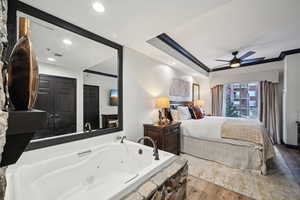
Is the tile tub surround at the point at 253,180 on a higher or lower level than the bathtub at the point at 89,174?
lower

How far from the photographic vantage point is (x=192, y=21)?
2.07 meters

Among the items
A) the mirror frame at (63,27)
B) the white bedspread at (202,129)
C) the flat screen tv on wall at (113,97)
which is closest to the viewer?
the mirror frame at (63,27)

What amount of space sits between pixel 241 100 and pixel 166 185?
4.90 m

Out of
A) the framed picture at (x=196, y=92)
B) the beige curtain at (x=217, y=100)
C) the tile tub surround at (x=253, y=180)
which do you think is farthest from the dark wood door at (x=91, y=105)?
the beige curtain at (x=217, y=100)

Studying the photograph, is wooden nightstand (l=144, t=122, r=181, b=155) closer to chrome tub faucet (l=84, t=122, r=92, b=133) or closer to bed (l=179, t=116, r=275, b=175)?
bed (l=179, t=116, r=275, b=175)

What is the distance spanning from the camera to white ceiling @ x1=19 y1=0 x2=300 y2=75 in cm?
145

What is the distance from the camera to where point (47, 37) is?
67.2 inches

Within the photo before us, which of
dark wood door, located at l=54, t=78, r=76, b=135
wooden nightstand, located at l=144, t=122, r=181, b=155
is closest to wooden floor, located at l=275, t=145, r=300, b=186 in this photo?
wooden nightstand, located at l=144, t=122, r=181, b=155

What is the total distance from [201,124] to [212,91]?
285 cm

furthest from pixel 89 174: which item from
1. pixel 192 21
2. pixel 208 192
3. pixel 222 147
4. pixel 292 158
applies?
pixel 292 158

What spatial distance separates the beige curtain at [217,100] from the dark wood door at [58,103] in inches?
194

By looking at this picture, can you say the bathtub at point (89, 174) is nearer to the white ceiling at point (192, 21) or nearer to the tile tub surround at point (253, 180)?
the tile tub surround at point (253, 180)

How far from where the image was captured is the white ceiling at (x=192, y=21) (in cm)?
145

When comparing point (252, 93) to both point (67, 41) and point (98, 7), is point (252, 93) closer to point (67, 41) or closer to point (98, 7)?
point (98, 7)
